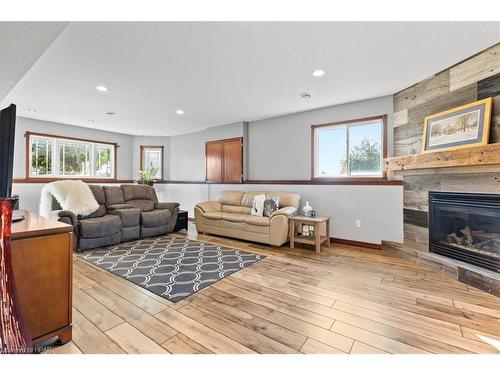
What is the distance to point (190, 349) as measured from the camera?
151cm

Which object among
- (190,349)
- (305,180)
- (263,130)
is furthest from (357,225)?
(190,349)

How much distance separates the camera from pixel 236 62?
2.67 metres

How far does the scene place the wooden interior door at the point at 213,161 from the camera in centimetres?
576

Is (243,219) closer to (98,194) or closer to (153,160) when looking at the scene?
(98,194)

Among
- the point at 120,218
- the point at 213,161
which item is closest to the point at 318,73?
the point at 213,161

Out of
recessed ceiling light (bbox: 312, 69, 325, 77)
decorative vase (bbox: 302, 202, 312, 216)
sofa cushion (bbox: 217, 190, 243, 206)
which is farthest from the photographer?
sofa cushion (bbox: 217, 190, 243, 206)

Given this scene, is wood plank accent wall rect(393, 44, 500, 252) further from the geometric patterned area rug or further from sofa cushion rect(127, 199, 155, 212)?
sofa cushion rect(127, 199, 155, 212)

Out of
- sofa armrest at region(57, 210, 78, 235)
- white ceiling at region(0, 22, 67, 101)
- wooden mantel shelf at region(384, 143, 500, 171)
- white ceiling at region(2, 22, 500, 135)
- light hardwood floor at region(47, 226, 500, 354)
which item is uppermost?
white ceiling at region(2, 22, 500, 135)

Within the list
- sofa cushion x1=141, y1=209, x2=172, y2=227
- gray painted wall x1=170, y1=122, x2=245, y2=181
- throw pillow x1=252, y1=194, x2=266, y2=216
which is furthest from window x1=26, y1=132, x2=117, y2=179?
throw pillow x1=252, y1=194, x2=266, y2=216

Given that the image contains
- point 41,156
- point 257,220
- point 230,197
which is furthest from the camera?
point 41,156

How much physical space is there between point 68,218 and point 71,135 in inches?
126

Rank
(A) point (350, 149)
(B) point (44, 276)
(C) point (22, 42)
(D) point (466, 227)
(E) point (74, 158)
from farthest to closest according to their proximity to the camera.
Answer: (E) point (74, 158) < (A) point (350, 149) < (D) point (466, 227) < (C) point (22, 42) < (B) point (44, 276)

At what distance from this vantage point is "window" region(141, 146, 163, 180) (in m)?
6.94

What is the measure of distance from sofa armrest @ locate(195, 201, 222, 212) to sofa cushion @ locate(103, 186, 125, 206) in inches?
58.5
